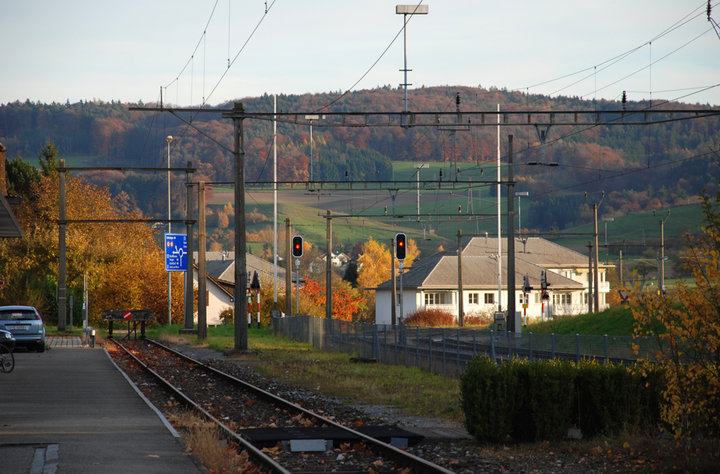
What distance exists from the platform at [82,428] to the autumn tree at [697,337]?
6264 millimetres

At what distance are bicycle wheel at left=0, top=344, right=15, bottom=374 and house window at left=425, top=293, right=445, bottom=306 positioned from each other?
6715 centimetres

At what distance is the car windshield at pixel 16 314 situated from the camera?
3666cm

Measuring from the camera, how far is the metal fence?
23406 millimetres

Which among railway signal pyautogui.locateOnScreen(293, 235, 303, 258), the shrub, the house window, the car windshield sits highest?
railway signal pyautogui.locateOnScreen(293, 235, 303, 258)

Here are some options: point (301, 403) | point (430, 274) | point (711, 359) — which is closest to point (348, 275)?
point (430, 274)

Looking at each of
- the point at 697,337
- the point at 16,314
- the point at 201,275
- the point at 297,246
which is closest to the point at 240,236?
the point at 16,314

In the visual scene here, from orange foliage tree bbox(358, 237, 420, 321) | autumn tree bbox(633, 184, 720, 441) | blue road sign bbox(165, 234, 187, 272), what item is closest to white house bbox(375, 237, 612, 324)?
orange foliage tree bbox(358, 237, 420, 321)

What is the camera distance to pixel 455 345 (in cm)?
2947

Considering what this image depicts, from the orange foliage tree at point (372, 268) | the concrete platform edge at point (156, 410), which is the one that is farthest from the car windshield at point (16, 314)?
the orange foliage tree at point (372, 268)

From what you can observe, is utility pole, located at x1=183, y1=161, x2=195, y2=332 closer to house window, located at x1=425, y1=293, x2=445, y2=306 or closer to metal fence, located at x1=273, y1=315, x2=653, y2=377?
metal fence, located at x1=273, y1=315, x2=653, y2=377

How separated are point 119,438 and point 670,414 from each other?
783 cm

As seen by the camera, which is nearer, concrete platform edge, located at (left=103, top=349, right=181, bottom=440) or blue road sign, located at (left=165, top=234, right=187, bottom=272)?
concrete platform edge, located at (left=103, top=349, right=181, bottom=440)

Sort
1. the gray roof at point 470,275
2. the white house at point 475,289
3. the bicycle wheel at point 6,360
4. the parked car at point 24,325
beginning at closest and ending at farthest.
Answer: the bicycle wheel at point 6,360 < the parked car at point 24,325 < the white house at point 475,289 < the gray roof at point 470,275

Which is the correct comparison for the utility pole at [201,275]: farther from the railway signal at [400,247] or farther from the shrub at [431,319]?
the shrub at [431,319]
